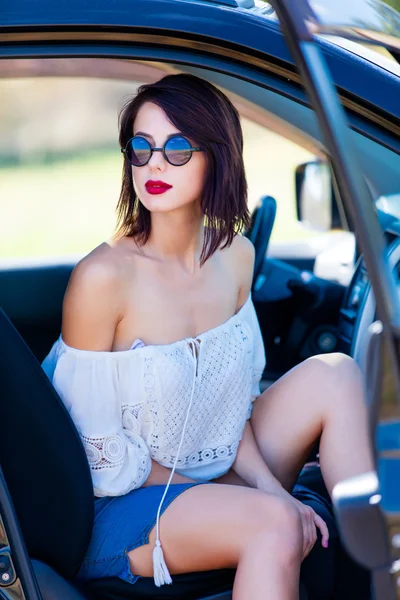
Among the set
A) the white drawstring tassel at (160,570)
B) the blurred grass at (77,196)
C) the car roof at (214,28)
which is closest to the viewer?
the car roof at (214,28)

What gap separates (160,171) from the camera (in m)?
1.80

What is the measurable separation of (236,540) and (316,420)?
0.44 m

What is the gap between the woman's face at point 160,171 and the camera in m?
1.80

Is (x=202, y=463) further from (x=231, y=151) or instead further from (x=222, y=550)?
(x=231, y=151)

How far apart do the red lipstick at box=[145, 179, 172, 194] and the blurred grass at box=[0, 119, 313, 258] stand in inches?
176

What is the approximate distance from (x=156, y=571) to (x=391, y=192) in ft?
3.26

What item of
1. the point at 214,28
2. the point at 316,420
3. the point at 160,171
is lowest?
the point at 316,420

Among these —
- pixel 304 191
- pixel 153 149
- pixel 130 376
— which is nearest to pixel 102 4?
pixel 153 149

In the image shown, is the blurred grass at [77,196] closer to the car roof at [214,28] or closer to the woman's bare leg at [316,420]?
the woman's bare leg at [316,420]

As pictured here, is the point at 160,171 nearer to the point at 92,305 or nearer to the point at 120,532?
the point at 92,305

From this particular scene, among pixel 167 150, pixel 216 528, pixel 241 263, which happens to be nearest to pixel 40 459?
pixel 216 528

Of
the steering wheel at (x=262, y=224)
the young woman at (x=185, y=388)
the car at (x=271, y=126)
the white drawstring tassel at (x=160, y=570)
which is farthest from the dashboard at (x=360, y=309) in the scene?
the white drawstring tassel at (x=160, y=570)

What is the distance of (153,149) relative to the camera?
1793 millimetres

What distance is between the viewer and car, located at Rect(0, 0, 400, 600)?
1.17 metres
